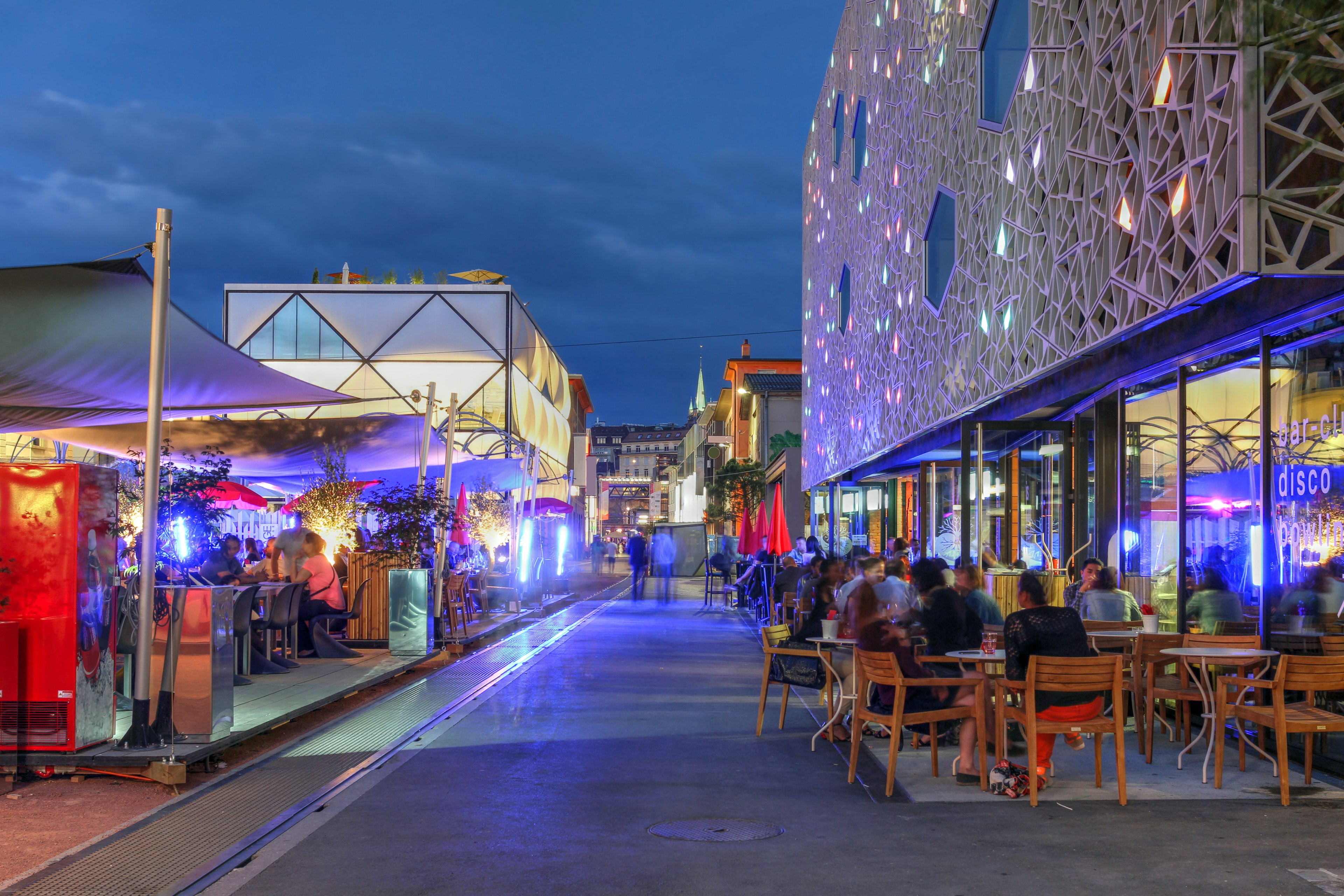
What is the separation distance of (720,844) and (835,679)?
4126mm

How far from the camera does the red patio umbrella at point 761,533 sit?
28.3 metres

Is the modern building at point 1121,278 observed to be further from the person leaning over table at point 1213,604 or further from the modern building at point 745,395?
the modern building at point 745,395

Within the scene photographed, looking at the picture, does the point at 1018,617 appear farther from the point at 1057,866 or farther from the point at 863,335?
the point at 863,335

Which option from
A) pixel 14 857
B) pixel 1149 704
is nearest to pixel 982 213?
pixel 1149 704

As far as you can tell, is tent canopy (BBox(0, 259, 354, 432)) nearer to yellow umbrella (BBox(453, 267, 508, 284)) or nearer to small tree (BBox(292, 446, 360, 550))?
small tree (BBox(292, 446, 360, 550))

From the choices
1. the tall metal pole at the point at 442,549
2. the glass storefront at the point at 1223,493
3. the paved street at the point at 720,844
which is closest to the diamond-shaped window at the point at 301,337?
the tall metal pole at the point at 442,549

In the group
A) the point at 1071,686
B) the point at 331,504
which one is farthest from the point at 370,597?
the point at 1071,686

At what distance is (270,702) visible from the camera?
1073 cm

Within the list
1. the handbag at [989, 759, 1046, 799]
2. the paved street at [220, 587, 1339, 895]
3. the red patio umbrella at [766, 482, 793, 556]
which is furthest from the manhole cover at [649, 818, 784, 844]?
the red patio umbrella at [766, 482, 793, 556]

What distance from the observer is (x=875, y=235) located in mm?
21906

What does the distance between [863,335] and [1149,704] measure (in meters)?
15.6

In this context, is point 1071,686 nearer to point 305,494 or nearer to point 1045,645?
point 1045,645

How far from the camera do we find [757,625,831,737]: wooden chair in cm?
998

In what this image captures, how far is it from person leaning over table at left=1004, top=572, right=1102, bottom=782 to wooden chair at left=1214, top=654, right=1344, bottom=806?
2.92 feet
